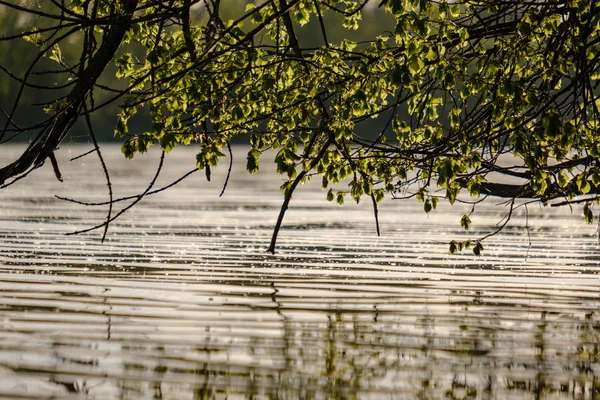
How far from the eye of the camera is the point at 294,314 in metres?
11.3

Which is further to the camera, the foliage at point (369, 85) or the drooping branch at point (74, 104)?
the foliage at point (369, 85)

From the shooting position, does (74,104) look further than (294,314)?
No

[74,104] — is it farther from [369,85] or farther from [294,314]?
[369,85]

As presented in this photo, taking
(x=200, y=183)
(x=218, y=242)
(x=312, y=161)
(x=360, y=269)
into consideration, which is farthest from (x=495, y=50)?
(x=200, y=183)

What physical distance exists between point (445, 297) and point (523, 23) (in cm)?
329

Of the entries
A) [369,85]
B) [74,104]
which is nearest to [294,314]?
[369,85]

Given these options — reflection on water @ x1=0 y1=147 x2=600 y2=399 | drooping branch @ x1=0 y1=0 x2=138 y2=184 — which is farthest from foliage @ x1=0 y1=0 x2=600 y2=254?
reflection on water @ x1=0 y1=147 x2=600 y2=399

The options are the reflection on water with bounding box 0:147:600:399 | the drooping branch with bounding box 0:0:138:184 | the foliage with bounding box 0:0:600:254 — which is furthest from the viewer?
the foliage with bounding box 0:0:600:254

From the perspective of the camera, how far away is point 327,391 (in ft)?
25.8

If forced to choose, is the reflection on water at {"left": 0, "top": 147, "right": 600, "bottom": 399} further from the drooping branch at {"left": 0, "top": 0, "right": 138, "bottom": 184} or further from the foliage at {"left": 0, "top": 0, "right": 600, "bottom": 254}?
the drooping branch at {"left": 0, "top": 0, "right": 138, "bottom": 184}

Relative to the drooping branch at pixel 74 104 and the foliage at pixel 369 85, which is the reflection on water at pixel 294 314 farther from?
the drooping branch at pixel 74 104

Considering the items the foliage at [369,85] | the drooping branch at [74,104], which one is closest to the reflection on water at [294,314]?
the foliage at [369,85]

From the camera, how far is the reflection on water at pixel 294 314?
813 centimetres

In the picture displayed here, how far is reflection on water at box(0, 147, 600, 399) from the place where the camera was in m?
8.13
